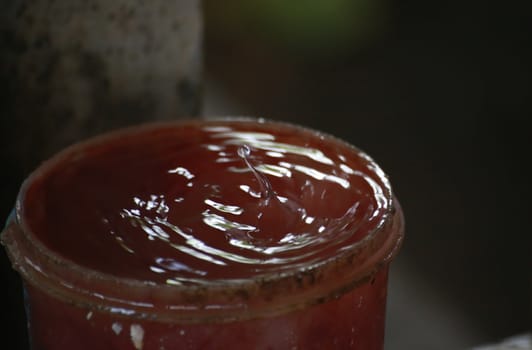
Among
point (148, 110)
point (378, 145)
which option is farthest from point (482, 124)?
point (148, 110)

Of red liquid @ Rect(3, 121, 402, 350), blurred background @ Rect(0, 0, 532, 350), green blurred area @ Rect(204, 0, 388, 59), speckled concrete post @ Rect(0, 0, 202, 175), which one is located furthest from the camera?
green blurred area @ Rect(204, 0, 388, 59)

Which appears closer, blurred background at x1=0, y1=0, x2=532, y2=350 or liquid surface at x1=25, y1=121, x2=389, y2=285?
liquid surface at x1=25, y1=121, x2=389, y2=285

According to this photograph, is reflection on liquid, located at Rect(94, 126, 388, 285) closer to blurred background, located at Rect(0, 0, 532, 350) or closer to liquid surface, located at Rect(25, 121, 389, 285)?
liquid surface, located at Rect(25, 121, 389, 285)

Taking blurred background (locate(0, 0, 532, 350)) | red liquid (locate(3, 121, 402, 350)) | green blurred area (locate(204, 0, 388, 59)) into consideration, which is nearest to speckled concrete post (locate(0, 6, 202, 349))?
red liquid (locate(3, 121, 402, 350))

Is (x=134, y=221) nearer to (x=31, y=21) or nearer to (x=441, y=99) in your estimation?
(x=31, y=21)

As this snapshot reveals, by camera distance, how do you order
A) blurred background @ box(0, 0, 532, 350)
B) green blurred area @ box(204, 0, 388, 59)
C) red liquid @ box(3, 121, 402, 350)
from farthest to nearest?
green blurred area @ box(204, 0, 388, 59) < blurred background @ box(0, 0, 532, 350) < red liquid @ box(3, 121, 402, 350)

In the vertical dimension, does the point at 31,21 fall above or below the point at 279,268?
above

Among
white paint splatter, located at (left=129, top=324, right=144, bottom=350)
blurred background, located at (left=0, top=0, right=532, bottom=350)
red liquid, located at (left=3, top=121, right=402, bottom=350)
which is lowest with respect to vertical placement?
blurred background, located at (left=0, top=0, right=532, bottom=350)
